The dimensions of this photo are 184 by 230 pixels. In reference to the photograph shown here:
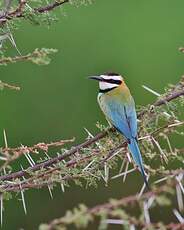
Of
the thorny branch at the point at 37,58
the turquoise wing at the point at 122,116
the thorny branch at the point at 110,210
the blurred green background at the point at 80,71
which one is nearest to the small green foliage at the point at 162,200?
the thorny branch at the point at 110,210

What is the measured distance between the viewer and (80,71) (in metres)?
6.18

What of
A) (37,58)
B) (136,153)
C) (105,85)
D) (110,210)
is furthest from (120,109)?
(110,210)

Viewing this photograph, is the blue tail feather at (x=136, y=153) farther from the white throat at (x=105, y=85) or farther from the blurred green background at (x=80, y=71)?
the blurred green background at (x=80, y=71)

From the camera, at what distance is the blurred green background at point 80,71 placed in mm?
6070

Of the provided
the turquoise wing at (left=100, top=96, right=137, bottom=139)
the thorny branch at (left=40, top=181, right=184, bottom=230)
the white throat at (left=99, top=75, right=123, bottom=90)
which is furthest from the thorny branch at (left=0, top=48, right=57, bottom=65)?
the white throat at (left=99, top=75, right=123, bottom=90)

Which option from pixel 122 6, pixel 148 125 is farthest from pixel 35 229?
pixel 148 125

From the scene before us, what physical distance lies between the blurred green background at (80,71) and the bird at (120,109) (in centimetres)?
259

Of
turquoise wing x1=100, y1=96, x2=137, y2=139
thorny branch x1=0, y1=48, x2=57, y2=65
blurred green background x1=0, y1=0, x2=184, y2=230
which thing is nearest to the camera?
thorny branch x1=0, y1=48, x2=57, y2=65

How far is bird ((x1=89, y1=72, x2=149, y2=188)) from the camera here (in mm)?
2511

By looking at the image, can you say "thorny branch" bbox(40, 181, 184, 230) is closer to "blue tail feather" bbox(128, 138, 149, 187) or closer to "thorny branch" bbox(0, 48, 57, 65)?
"thorny branch" bbox(0, 48, 57, 65)

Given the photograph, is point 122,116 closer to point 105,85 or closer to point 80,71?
point 105,85

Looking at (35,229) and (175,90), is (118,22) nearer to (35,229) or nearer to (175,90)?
(35,229)

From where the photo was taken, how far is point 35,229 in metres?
5.94

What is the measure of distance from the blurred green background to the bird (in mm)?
2592
